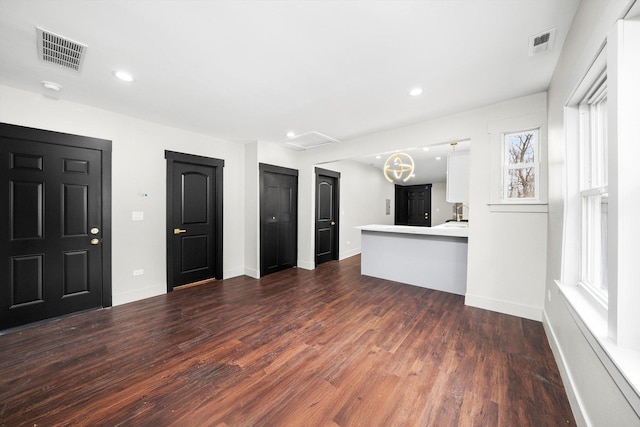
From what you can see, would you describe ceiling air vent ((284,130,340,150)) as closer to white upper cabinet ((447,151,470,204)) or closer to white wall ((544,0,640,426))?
white upper cabinet ((447,151,470,204))

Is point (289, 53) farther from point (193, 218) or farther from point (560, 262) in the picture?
point (193, 218)

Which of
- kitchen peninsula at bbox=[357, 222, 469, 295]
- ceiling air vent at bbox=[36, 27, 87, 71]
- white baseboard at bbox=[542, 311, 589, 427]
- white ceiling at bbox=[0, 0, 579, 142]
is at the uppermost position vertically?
white ceiling at bbox=[0, 0, 579, 142]

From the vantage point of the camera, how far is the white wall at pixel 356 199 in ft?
21.0

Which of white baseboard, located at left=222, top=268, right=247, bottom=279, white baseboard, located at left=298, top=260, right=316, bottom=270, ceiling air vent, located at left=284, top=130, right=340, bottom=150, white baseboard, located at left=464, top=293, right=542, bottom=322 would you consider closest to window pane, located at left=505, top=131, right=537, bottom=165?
white baseboard, located at left=464, top=293, right=542, bottom=322

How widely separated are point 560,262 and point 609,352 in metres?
1.25

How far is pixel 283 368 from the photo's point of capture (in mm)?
1996

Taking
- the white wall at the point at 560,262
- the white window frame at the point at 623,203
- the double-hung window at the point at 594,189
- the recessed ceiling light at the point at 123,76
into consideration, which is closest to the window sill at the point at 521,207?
the white wall at the point at 560,262

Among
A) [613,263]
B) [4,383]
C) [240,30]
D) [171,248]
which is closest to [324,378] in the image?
[613,263]

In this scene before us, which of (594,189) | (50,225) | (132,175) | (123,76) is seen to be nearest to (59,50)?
(123,76)

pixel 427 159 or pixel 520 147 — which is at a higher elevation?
pixel 427 159

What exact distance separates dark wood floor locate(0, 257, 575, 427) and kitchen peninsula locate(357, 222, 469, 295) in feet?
2.06

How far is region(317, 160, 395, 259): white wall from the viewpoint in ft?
21.0

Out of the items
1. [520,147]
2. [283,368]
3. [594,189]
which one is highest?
[520,147]

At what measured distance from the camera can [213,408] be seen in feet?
5.24
